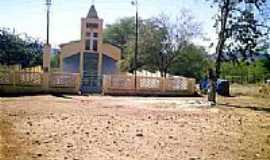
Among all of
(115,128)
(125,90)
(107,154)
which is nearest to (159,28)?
(125,90)

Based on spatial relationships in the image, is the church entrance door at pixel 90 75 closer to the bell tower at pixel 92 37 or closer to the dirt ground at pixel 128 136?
the bell tower at pixel 92 37

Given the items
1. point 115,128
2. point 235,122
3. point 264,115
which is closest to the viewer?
point 115,128

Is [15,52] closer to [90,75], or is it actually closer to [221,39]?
[90,75]

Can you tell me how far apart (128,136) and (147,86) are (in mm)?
22178

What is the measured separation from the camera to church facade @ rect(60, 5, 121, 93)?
37.7 metres

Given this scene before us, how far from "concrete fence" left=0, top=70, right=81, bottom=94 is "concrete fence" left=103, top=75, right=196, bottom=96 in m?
2.23

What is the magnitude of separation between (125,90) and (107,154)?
23.7 metres

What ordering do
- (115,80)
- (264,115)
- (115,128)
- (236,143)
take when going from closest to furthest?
(236,143)
(115,128)
(264,115)
(115,80)

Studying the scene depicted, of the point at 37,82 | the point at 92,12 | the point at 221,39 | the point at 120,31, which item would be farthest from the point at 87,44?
the point at 120,31

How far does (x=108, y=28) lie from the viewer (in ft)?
269

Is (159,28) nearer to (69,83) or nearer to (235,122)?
(69,83)

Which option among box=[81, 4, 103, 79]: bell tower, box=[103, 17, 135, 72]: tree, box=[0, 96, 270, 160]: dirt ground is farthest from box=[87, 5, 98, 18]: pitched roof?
box=[103, 17, 135, 72]: tree

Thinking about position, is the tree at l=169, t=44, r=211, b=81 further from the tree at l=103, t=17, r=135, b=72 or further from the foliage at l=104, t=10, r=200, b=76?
A: the tree at l=103, t=17, r=135, b=72

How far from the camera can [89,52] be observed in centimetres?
3812
